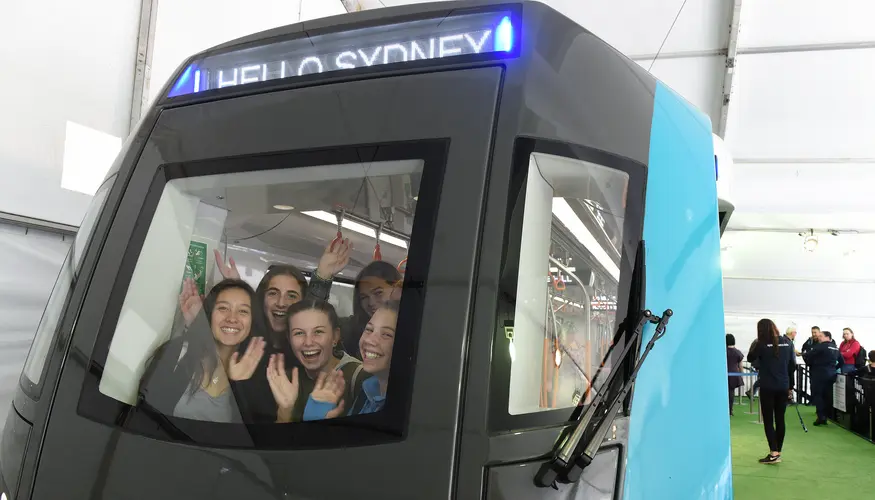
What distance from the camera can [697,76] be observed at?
8633 millimetres

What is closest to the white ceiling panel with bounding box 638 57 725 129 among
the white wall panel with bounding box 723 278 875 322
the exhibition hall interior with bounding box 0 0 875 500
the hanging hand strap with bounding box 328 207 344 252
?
the exhibition hall interior with bounding box 0 0 875 500

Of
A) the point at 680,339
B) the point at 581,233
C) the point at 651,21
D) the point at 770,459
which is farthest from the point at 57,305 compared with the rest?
the point at 651,21

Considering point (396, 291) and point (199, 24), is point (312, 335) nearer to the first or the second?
point (396, 291)

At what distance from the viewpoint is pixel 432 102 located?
60.3 inches

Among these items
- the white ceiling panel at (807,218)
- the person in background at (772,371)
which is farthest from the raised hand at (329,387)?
the white ceiling panel at (807,218)

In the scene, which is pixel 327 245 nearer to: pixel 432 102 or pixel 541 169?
pixel 432 102

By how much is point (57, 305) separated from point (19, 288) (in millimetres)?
2607

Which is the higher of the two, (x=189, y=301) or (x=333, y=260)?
(x=333, y=260)

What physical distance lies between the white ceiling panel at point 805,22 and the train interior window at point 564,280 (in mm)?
7383

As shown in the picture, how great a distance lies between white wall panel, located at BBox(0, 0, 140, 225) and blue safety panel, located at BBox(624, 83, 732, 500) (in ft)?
12.1

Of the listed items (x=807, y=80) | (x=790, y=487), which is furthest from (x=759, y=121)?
(x=790, y=487)

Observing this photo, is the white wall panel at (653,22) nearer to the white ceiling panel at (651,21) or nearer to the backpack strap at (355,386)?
the white ceiling panel at (651,21)

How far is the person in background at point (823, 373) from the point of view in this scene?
10883mm

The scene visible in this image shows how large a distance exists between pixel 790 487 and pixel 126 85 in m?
6.71
